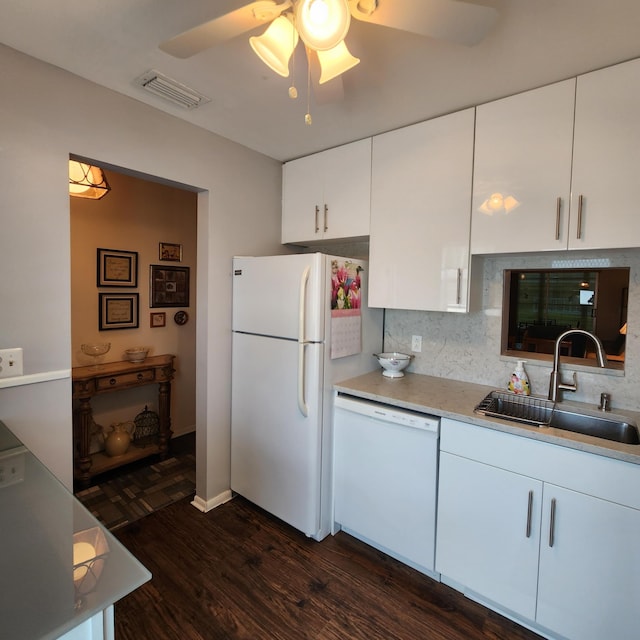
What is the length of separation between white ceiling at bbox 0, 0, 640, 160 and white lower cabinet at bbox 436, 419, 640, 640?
1541 mm

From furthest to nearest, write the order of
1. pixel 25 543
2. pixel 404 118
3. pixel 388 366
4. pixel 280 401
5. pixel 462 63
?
1. pixel 388 366
2. pixel 280 401
3. pixel 404 118
4. pixel 462 63
5. pixel 25 543

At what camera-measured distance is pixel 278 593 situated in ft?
5.66

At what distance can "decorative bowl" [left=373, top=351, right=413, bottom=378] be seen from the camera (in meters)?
2.31

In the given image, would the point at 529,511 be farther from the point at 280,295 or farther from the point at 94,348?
the point at 94,348

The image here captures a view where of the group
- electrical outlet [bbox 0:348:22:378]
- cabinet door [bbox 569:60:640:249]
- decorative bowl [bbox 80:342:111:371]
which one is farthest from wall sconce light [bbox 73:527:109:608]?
decorative bowl [bbox 80:342:111:371]

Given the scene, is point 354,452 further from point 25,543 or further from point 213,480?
point 25,543

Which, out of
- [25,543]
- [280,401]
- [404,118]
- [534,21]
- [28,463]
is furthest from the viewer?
[280,401]

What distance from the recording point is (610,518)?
1342 mm

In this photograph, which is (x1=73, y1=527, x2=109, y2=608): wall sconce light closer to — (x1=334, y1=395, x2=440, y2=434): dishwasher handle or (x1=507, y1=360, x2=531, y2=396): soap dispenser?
(x1=334, y1=395, x2=440, y2=434): dishwasher handle

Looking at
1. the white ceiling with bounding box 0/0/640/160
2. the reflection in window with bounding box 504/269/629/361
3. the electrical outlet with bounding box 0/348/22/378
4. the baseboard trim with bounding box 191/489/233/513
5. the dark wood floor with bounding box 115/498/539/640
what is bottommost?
the dark wood floor with bounding box 115/498/539/640

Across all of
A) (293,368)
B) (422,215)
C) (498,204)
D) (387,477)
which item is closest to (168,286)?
(293,368)

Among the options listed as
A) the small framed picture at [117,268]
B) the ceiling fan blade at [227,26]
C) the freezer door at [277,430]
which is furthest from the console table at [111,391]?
the ceiling fan blade at [227,26]

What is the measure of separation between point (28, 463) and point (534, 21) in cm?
222

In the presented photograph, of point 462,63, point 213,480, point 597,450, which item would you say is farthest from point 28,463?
point 462,63
